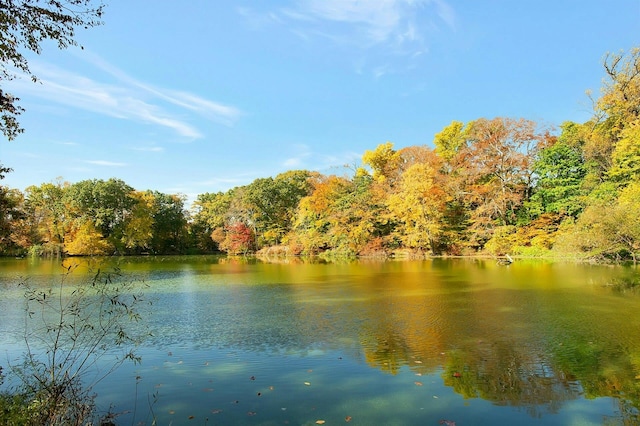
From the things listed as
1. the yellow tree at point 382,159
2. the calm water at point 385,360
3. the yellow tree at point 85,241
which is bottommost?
the calm water at point 385,360

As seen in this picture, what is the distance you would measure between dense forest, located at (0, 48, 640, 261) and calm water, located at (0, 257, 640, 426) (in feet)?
38.1

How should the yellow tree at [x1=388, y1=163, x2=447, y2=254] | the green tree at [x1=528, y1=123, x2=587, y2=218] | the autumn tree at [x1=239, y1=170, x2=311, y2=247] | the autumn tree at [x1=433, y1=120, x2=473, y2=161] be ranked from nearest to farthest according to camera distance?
1. the green tree at [x1=528, y1=123, x2=587, y2=218]
2. the yellow tree at [x1=388, y1=163, x2=447, y2=254]
3. the autumn tree at [x1=433, y1=120, x2=473, y2=161]
4. the autumn tree at [x1=239, y1=170, x2=311, y2=247]

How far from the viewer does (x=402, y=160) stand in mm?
42312

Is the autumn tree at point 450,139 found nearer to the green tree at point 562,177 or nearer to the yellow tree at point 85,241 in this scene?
the green tree at point 562,177

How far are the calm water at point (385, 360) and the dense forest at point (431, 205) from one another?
1161cm

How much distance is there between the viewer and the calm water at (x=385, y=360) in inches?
189

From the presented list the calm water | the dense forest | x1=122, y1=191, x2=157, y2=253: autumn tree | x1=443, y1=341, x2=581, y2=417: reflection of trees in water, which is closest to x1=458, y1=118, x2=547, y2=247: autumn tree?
the dense forest

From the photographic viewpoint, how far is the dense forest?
24.4 meters

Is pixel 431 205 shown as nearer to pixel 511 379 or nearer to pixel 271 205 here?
Answer: pixel 271 205

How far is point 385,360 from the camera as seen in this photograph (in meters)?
6.79

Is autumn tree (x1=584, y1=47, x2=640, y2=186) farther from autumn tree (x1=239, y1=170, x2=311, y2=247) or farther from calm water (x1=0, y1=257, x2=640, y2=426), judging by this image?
autumn tree (x1=239, y1=170, x2=311, y2=247)

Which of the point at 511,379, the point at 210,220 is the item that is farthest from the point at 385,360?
the point at 210,220

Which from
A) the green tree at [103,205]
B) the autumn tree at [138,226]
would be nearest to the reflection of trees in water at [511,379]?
the green tree at [103,205]

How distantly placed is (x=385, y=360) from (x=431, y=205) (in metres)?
29.5
